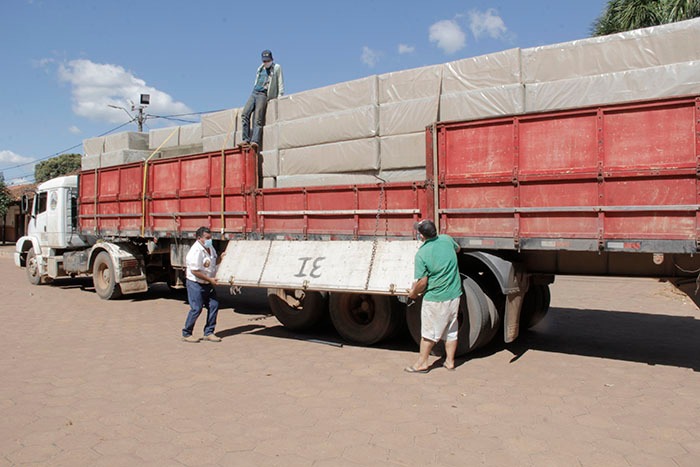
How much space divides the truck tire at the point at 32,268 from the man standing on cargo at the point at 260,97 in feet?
26.9

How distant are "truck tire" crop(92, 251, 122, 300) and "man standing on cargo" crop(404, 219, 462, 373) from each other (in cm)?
721

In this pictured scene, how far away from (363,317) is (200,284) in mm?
2070

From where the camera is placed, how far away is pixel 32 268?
516 inches

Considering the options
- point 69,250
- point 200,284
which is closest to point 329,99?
point 200,284

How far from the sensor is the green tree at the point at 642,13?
11.4 metres

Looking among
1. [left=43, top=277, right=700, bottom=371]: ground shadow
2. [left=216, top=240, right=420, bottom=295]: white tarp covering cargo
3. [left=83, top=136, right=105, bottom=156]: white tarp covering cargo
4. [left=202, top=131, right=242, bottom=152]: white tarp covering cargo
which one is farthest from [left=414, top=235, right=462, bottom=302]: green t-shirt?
[left=83, top=136, right=105, bottom=156]: white tarp covering cargo

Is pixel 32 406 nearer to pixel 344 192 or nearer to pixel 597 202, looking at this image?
pixel 344 192

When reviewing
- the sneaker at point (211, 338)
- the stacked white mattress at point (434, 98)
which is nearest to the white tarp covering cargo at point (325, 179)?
the stacked white mattress at point (434, 98)

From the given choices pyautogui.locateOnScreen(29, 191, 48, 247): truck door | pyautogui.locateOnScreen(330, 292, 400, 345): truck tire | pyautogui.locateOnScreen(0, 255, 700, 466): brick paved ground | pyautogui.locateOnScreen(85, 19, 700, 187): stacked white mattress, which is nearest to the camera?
pyautogui.locateOnScreen(0, 255, 700, 466): brick paved ground

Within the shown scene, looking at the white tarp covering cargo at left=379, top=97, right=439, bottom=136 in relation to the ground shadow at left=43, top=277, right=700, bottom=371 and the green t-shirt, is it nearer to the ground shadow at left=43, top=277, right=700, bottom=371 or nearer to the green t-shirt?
the green t-shirt

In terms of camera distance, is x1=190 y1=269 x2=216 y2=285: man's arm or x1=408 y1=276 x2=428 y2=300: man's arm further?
x1=190 y1=269 x2=216 y2=285: man's arm

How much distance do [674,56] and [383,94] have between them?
306 cm

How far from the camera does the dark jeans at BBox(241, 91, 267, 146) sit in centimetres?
762

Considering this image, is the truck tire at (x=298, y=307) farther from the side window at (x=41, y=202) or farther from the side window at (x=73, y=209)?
the side window at (x=41, y=202)
